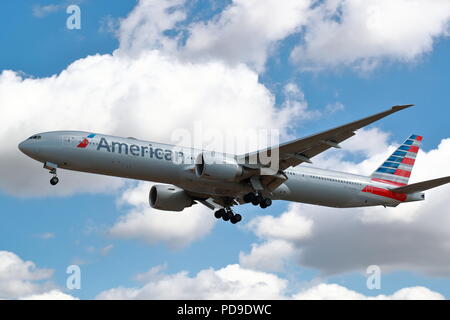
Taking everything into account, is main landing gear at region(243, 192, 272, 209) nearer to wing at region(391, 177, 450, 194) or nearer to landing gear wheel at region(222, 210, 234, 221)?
landing gear wheel at region(222, 210, 234, 221)

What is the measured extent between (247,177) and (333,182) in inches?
253

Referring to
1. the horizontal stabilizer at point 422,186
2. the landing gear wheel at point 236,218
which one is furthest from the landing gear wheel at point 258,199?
the horizontal stabilizer at point 422,186

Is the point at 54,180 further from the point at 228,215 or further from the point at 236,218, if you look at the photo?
the point at 236,218

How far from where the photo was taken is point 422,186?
41.7 m

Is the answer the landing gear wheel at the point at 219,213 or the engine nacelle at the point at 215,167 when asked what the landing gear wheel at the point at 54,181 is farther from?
the landing gear wheel at the point at 219,213

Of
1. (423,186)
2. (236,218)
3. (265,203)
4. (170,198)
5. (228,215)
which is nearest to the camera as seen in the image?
(265,203)

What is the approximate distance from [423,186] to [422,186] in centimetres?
10

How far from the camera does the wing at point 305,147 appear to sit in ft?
109

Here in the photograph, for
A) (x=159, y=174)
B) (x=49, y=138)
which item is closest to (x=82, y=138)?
(x=49, y=138)

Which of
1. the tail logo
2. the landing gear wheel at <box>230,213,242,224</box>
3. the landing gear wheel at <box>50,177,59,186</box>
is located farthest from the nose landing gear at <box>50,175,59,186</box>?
the landing gear wheel at <box>230,213,242,224</box>

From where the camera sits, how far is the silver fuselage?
34.8 meters

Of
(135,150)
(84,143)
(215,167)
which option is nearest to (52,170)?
(84,143)

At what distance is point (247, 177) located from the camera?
3800 centimetres

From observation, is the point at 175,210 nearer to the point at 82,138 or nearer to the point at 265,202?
the point at 265,202
